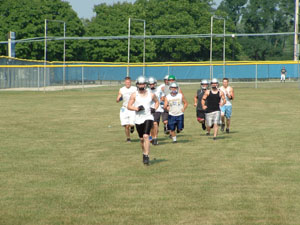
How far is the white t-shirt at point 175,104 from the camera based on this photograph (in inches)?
686

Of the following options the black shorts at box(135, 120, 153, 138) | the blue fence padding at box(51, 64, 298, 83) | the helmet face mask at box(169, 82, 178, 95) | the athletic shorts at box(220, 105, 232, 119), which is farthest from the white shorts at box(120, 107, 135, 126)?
the blue fence padding at box(51, 64, 298, 83)

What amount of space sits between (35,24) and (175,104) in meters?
65.8

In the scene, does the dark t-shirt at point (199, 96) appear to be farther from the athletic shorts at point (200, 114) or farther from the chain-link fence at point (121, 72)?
the chain-link fence at point (121, 72)

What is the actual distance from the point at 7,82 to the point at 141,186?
4815 centimetres

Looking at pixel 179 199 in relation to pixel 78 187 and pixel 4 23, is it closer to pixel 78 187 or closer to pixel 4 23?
pixel 78 187

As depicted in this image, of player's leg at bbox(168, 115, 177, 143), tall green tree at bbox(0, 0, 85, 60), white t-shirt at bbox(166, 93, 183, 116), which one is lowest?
player's leg at bbox(168, 115, 177, 143)

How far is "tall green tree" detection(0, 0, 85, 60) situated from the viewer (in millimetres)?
77319

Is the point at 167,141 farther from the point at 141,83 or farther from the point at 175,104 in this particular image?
the point at 141,83

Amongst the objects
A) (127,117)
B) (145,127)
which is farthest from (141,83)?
(127,117)

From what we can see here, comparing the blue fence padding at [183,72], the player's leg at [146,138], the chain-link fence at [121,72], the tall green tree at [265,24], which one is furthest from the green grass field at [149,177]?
the tall green tree at [265,24]

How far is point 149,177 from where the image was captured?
1159 centimetres

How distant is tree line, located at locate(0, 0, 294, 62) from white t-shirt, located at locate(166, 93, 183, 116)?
55.0 metres

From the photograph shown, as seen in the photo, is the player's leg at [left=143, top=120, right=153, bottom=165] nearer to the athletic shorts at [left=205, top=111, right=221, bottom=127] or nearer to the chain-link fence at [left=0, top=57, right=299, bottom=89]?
the athletic shorts at [left=205, top=111, right=221, bottom=127]

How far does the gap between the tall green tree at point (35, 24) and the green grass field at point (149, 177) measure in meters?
56.9
